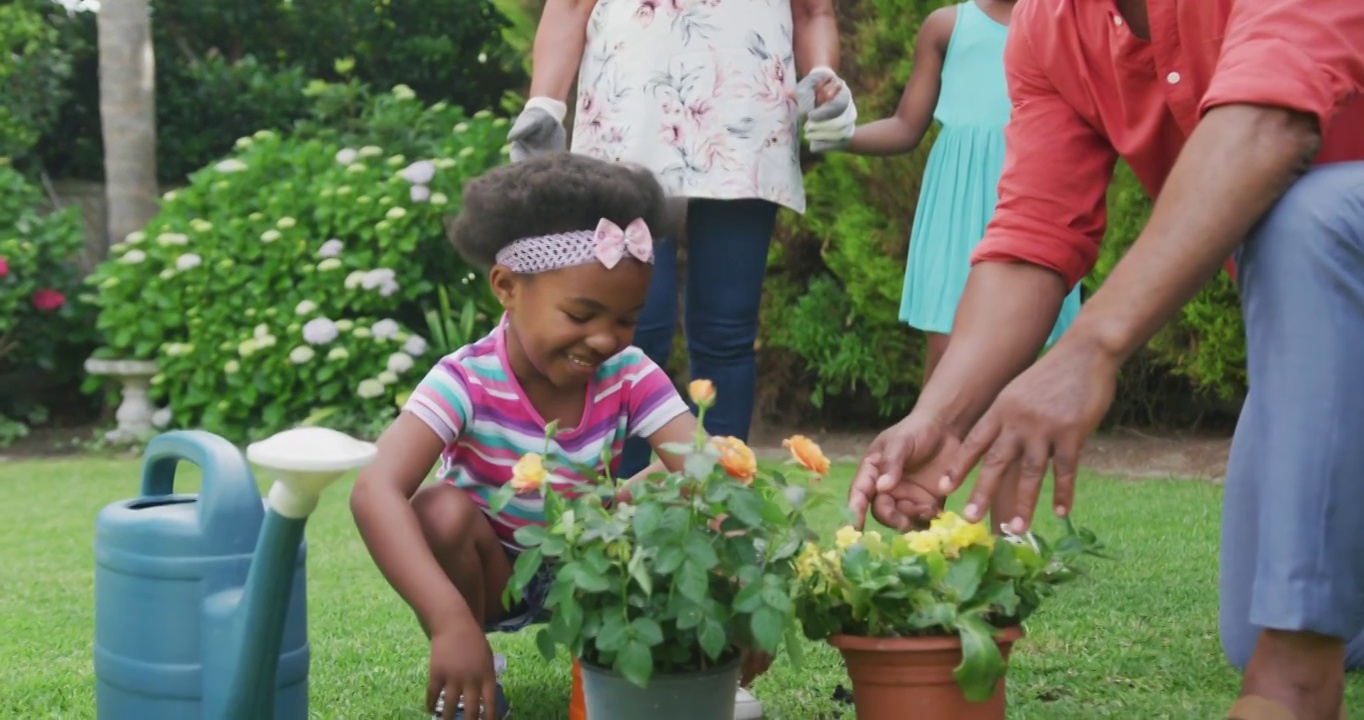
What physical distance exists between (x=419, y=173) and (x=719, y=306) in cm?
360

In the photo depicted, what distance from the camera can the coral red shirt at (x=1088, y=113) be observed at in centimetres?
194

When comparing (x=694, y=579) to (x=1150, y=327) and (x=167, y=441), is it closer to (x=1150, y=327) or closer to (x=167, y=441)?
(x=1150, y=327)

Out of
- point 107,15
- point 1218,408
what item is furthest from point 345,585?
point 107,15

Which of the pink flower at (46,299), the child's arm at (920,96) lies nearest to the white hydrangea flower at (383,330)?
the pink flower at (46,299)

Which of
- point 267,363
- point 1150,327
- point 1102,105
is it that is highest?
point 1102,105

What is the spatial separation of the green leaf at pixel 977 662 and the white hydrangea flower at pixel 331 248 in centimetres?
504

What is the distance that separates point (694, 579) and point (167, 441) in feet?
2.30

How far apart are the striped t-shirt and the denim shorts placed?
6 centimetres

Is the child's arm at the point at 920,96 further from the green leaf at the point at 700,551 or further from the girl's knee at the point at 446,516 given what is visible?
the green leaf at the point at 700,551

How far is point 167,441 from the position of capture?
1811mm

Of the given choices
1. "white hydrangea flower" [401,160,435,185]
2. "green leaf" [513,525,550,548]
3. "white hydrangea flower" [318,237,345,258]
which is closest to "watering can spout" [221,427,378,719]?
"green leaf" [513,525,550,548]

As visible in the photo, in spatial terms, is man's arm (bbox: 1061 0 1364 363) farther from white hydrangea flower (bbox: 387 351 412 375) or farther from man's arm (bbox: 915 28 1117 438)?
white hydrangea flower (bbox: 387 351 412 375)

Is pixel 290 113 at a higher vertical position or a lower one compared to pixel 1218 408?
higher

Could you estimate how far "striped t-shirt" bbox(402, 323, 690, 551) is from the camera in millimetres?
2287
